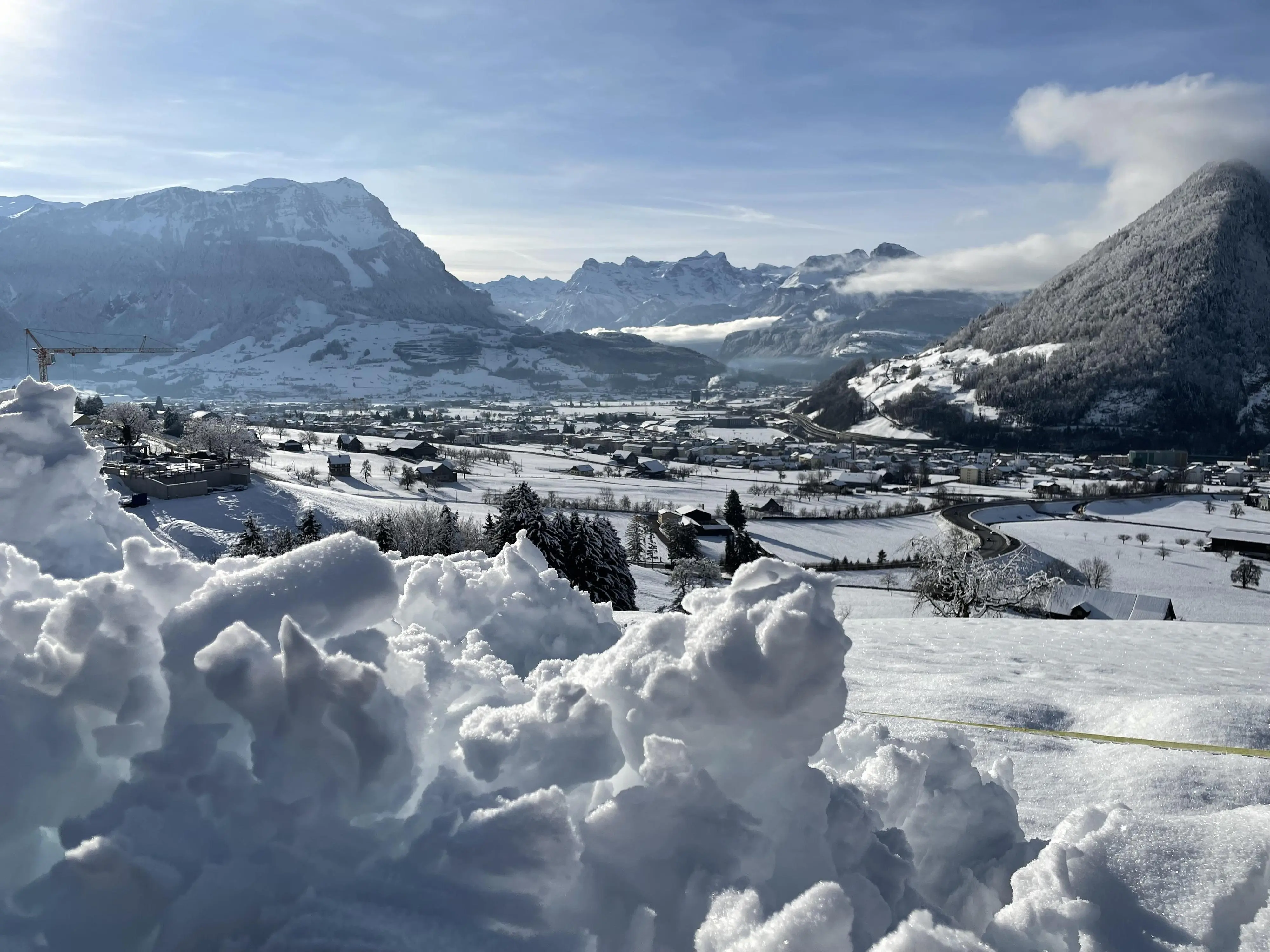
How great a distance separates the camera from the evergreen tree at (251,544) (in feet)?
82.5

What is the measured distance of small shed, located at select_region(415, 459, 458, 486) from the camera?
61.8 m

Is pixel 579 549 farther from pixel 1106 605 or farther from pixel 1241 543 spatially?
pixel 1241 543

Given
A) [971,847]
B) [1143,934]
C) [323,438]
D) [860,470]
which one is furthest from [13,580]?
[323,438]

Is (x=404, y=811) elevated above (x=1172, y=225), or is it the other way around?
→ (x=1172, y=225)

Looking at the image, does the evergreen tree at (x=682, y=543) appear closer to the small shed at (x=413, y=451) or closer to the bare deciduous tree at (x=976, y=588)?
the bare deciduous tree at (x=976, y=588)

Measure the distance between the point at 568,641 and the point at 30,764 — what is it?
117 inches

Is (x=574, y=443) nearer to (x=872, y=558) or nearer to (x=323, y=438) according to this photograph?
(x=323, y=438)

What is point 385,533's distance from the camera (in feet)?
91.9

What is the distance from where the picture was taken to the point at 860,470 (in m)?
84.4

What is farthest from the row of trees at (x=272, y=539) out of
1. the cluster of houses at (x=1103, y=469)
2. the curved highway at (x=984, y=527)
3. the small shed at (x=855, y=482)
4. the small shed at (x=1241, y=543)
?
the cluster of houses at (x=1103, y=469)

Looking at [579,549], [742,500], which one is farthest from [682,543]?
[742,500]

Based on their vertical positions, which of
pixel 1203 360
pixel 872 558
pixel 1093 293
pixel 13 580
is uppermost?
pixel 1093 293

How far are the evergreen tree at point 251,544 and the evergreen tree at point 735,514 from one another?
23.8m

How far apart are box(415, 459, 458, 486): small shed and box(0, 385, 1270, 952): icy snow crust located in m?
58.8
